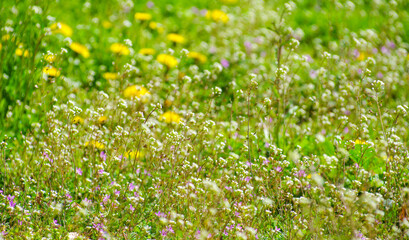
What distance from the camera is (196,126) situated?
129 inches

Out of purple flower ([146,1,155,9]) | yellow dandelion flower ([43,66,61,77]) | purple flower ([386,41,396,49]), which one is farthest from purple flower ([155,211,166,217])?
purple flower ([386,41,396,49])

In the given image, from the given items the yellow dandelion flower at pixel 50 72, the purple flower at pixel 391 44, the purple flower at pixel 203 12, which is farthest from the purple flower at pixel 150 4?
the purple flower at pixel 391 44

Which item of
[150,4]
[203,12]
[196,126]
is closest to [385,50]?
[203,12]

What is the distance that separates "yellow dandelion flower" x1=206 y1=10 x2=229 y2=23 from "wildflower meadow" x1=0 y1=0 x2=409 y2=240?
0.05ft

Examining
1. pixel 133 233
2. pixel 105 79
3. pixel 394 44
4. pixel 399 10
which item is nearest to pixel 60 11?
pixel 105 79

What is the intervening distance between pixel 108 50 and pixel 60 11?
1036mm

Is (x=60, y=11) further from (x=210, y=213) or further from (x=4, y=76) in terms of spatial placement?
(x=210, y=213)

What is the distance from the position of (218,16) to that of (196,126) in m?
3.42

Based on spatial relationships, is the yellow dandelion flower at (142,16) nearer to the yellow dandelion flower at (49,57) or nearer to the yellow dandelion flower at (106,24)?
the yellow dandelion flower at (106,24)

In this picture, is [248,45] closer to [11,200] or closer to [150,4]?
[150,4]

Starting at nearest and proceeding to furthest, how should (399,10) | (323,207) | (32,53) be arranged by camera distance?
(323,207)
(32,53)
(399,10)

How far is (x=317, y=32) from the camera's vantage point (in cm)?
653

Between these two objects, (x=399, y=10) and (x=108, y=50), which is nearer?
(x=108, y=50)

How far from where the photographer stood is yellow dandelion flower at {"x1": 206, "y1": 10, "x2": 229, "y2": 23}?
6.34 metres
